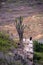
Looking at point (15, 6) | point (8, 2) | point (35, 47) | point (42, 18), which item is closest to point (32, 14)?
point (42, 18)

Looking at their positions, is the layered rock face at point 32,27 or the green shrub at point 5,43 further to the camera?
the layered rock face at point 32,27

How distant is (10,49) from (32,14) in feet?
21.5

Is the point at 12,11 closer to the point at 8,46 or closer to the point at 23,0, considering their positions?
the point at 23,0

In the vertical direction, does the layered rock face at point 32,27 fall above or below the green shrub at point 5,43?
below

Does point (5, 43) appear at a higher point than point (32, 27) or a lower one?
higher

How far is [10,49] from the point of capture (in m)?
5.70

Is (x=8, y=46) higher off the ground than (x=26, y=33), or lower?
higher

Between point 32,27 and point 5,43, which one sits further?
point 32,27

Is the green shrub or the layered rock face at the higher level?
the green shrub

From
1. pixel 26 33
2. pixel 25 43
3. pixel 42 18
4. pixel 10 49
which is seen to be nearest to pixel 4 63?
pixel 10 49

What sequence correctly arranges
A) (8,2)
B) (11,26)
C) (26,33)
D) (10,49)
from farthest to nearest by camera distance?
(8,2) → (11,26) → (26,33) → (10,49)

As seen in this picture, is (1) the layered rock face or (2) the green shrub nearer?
(2) the green shrub

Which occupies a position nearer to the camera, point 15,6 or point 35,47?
point 35,47

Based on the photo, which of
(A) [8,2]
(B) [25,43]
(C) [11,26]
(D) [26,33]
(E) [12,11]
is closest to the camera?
(B) [25,43]
